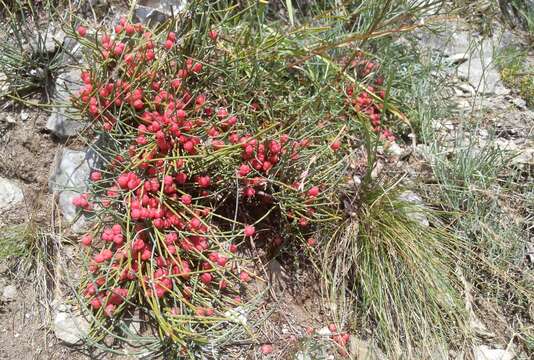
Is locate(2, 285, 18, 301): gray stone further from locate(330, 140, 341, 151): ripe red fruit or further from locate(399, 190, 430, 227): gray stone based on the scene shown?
locate(399, 190, 430, 227): gray stone

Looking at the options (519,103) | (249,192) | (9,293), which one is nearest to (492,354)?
(249,192)

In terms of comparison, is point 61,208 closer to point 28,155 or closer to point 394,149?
point 28,155

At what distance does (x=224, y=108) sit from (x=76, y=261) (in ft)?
3.19

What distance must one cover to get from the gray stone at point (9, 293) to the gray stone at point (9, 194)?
0.39 meters

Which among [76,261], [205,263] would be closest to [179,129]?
[205,263]

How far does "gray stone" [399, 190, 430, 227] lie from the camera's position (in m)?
2.44

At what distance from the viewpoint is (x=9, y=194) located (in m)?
2.26

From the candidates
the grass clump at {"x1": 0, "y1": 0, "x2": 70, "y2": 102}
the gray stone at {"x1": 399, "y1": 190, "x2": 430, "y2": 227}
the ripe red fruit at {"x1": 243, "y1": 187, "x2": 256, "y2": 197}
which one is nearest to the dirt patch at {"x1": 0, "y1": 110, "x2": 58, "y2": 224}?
the grass clump at {"x1": 0, "y1": 0, "x2": 70, "y2": 102}

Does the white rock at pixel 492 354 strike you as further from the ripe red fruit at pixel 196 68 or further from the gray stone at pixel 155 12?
the gray stone at pixel 155 12

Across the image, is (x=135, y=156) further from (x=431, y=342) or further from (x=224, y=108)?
(x=431, y=342)

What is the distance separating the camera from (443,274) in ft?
7.49

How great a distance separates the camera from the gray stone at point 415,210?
8.00 feet

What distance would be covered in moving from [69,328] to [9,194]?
0.73 meters

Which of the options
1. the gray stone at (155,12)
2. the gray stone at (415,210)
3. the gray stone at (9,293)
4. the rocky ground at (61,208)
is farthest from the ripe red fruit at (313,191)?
the gray stone at (9,293)
